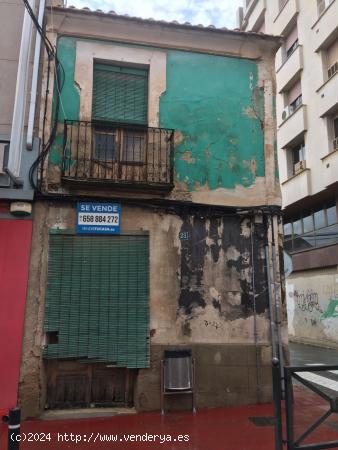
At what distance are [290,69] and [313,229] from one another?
7.78 metres

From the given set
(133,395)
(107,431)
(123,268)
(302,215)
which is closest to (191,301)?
(123,268)

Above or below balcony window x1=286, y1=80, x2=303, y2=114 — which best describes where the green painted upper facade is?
below

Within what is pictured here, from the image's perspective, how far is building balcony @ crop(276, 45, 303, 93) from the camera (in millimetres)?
18859

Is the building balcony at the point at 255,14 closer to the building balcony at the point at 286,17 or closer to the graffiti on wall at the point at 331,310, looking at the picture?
the building balcony at the point at 286,17

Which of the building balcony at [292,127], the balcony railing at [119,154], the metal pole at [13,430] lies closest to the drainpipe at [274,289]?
the balcony railing at [119,154]

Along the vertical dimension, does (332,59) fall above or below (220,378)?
above

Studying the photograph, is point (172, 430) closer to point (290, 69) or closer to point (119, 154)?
point (119, 154)

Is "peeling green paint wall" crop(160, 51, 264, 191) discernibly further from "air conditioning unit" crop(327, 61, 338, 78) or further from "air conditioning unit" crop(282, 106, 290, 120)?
"air conditioning unit" crop(282, 106, 290, 120)

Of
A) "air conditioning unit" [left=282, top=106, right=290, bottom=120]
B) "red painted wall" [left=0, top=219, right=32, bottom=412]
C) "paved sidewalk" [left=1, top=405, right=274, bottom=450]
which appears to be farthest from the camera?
"air conditioning unit" [left=282, top=106, right=290, bottom=120]

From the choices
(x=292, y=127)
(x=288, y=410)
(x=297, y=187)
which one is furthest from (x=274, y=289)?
(x=292, y=127)

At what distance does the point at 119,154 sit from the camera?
7.68 meters

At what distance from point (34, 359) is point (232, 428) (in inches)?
130

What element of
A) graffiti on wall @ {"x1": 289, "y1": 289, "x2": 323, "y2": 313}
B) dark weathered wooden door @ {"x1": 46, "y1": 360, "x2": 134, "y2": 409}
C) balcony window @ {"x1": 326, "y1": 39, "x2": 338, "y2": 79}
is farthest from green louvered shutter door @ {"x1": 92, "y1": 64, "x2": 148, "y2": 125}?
graffiti on wall @ {"x1": 289, "y1": 289, "x2": 323, "y2": 313}

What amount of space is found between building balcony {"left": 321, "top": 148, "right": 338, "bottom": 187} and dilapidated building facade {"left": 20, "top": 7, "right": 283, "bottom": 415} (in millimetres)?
8743
